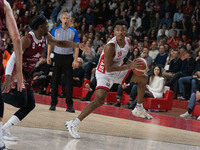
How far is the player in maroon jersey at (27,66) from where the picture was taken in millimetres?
4336

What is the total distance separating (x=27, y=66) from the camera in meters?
4.58

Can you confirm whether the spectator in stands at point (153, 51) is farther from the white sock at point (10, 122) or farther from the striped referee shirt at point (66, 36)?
the white sock at point (10, 122)

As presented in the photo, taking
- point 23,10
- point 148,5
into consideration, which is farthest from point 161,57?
point 23,10

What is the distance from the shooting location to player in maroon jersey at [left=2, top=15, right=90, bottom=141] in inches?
171

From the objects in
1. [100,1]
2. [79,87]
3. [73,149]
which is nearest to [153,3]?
[100,1]

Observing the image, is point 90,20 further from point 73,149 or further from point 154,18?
point 73,149

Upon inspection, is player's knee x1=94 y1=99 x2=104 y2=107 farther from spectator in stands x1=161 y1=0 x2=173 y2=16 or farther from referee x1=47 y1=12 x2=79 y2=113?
spectator in stands x1=161 y1=0 x2=173 y2=16

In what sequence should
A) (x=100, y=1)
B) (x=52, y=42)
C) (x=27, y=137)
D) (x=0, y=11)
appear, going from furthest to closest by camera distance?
(x=100, y=1) → (x=52, y=42) → (x=27, y=137) → (x=0, y=11)

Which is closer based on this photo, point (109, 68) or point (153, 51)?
point (109, 68)

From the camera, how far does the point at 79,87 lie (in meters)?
10.7

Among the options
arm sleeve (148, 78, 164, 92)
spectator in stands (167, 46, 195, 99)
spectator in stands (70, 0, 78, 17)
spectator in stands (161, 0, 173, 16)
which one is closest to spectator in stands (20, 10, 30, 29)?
spectator in stands (70, 0, 78, 17)

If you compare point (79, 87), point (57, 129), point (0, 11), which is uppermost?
point (0, 11)

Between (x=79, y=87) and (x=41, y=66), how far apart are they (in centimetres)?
142

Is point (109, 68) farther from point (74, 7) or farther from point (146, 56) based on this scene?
point (74, 7)
